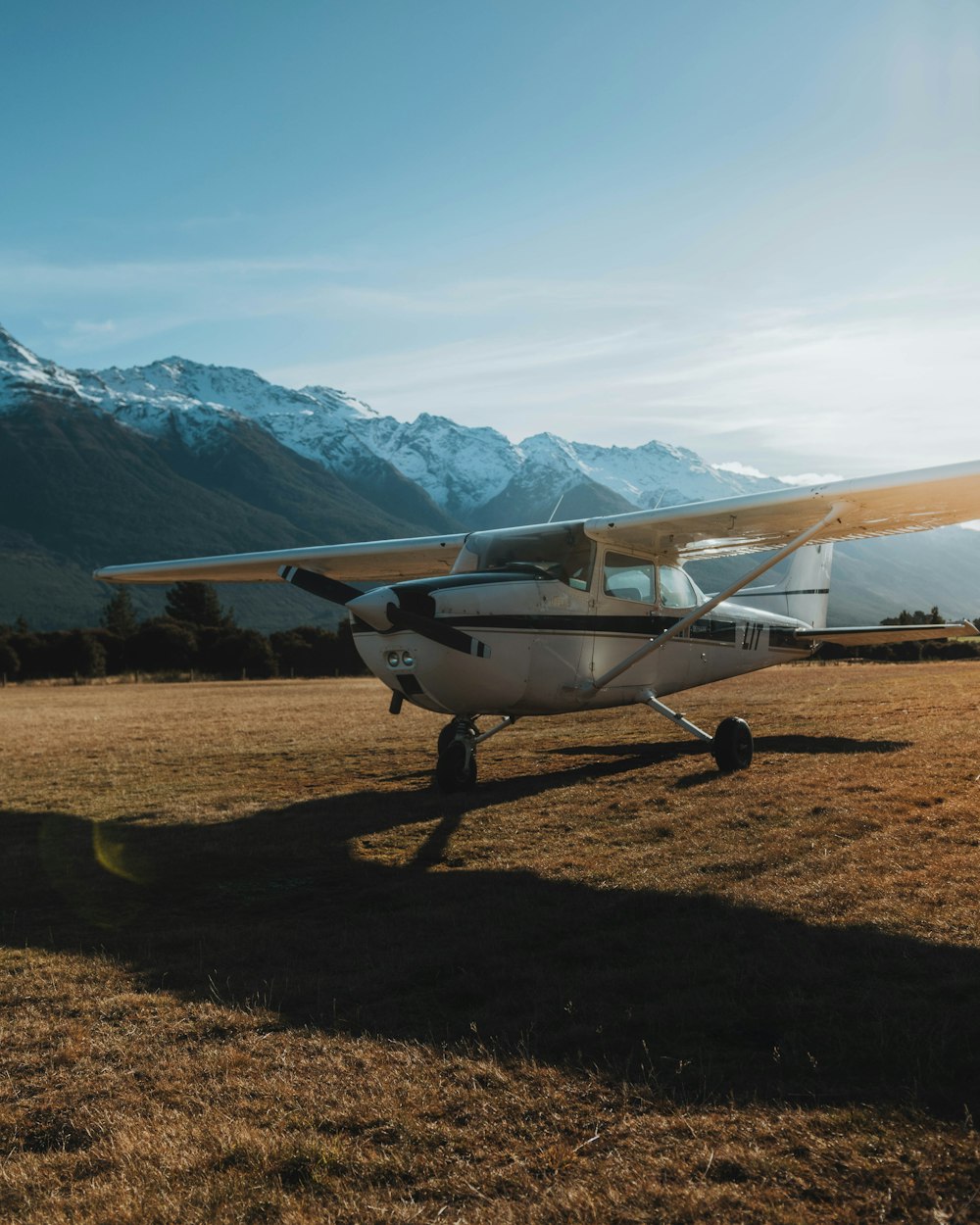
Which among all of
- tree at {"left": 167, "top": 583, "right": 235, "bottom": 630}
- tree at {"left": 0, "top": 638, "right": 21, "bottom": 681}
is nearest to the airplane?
tree at {"left": 0, "top": 638, "right": 21, "bottom": 681}

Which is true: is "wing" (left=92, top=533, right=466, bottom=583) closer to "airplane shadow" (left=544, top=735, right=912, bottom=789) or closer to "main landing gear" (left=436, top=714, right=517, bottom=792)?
"main landing gear" (left=436, top=714, right=517, bottom=792)

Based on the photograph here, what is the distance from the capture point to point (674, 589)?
1191 centimetres

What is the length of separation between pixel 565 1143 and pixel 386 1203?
1.86 feet

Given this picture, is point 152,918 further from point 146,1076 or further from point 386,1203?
point 386,1203

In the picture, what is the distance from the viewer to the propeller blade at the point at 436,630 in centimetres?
839

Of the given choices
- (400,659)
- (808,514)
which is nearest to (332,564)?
(400,659)

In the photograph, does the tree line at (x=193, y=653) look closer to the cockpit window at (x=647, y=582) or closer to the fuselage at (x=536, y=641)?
the cockpit window at (x=647, y=582)

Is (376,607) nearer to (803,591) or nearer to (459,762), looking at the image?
(459,762)

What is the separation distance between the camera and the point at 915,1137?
2713mm

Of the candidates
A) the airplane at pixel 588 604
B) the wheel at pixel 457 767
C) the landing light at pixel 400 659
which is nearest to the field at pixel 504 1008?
the wheel at pixel 457 767

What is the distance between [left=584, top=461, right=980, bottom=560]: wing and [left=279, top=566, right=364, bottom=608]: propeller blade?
2802 millimetres

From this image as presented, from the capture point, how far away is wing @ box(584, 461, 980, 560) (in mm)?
9062

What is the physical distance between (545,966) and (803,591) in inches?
489

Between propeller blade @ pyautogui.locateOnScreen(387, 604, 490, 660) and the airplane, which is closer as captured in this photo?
propeller blade @ pyautogui.locateOnScreen(387, 604, 490, 660)
